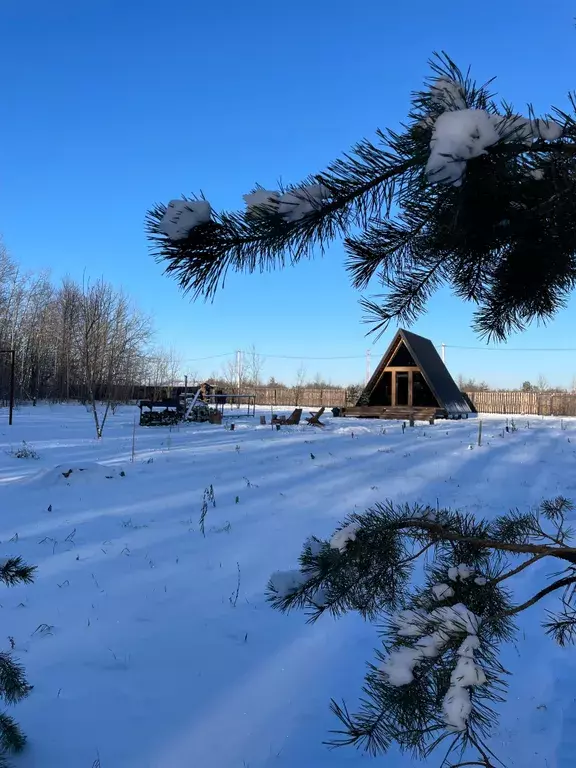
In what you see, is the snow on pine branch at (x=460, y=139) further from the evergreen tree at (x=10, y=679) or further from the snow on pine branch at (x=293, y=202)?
the evergreen tree at (x=10, y=679)

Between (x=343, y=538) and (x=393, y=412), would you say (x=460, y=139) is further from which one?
(x=393, y=412)

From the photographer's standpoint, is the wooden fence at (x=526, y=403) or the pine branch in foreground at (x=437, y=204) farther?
the wooden fence at (x=526, y=403)

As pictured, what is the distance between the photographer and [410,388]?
19.3 metres

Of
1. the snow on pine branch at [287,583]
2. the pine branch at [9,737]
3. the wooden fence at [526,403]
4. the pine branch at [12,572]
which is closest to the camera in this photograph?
the snow on pine branch at [287,583]

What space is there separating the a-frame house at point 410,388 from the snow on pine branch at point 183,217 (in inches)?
665

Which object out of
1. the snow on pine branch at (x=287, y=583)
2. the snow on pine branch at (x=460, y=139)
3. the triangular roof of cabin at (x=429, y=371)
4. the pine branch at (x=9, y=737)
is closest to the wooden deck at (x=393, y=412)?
the triangular roof of cabin at (x=429, y=371)

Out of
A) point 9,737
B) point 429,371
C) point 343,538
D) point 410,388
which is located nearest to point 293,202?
point 343,538

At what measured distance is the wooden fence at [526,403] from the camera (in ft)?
98.7

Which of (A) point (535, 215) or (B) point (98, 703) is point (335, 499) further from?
(A) point (535, 215)

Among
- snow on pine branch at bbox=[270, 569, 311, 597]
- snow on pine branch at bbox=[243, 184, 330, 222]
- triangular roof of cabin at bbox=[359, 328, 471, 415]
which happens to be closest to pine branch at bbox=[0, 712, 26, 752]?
snow on pine branch at bbox=[270, 569, 311, 597]

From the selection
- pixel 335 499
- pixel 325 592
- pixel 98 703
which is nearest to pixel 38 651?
pixel 98 703

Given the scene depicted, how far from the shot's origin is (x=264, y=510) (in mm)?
5605

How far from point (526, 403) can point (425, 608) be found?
112ft

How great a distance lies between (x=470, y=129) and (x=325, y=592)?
962 millimetres
